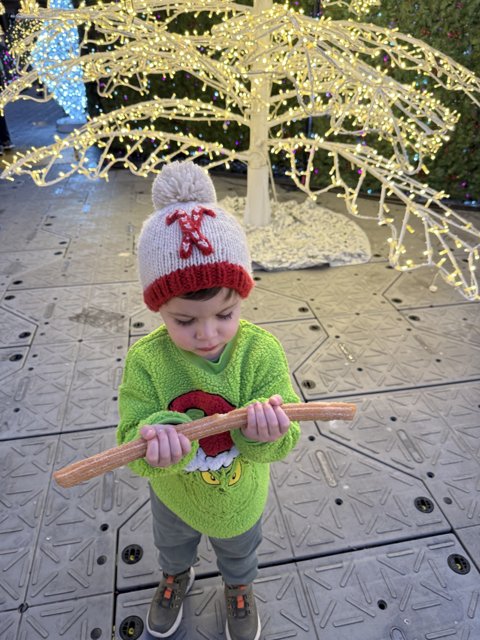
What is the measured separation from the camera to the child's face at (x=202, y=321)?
1.09m

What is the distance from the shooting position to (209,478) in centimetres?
132

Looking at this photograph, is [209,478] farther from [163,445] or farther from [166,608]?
[166,608]

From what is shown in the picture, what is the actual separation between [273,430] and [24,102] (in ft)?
45.8

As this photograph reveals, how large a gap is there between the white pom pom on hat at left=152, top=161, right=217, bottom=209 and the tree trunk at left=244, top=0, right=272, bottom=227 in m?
3.15

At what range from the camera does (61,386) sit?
9.52 feet

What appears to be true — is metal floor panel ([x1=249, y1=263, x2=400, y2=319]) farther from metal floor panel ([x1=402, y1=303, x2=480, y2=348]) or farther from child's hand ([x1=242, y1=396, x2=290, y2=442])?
child's hand ([x1=242, y1=396, x2=290, y2=442])

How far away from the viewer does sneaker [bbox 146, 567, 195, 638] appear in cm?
172

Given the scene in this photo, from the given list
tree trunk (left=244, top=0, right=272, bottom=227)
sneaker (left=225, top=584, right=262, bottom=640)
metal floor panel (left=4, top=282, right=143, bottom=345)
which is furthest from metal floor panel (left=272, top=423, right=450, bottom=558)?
tree trunk (left=244, top=0, right=272, bottom=227)

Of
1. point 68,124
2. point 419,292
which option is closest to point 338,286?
point 419,292

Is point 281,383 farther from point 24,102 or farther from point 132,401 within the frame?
point 24,102

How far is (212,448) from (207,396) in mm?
153

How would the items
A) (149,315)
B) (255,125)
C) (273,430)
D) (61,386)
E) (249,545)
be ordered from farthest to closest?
(255,125)
(149,315)
(61,386)
(249,545)
(273,430)

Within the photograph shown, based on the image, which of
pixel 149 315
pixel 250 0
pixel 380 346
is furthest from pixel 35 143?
pixel 380 346

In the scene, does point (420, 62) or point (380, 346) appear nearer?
point (380, 346)
